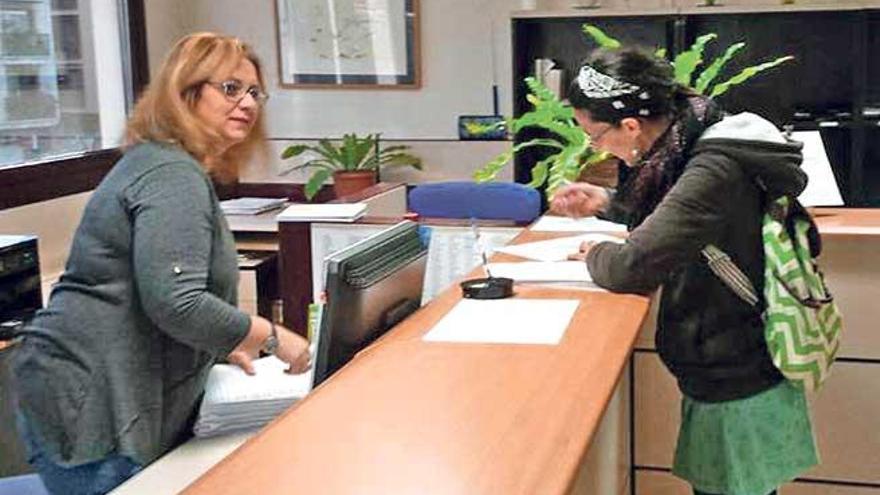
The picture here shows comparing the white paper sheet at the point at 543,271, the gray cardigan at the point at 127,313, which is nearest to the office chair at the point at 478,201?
the white paper sheet at the point at 543,271

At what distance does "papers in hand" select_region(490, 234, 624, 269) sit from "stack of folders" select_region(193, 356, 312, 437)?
2.22ft

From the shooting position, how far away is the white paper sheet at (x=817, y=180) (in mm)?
2832

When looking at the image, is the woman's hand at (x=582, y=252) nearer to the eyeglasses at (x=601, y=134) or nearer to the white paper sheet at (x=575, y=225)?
the white paper sheet at (x=575, y=225)

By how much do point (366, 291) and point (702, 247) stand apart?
2.04 ft

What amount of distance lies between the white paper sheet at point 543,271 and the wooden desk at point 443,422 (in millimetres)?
313

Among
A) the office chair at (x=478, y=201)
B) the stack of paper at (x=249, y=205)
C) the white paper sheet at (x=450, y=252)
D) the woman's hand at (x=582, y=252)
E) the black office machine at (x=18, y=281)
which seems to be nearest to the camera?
the woman's hand at (x=582, y=252)

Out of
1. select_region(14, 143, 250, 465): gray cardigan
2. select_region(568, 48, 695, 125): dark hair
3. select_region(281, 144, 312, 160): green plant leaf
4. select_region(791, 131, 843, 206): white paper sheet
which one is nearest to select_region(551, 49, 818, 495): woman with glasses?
select_region(568, 48, 695, 125): dark hair

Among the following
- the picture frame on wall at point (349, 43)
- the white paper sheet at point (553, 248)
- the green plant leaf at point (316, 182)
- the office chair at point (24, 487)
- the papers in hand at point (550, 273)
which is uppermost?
the picture frame on wall at point (349, 43)

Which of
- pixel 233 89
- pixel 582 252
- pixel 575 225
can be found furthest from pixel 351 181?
pixel 233 89

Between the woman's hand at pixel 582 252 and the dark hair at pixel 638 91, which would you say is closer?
the dark hair at pixel 638 91

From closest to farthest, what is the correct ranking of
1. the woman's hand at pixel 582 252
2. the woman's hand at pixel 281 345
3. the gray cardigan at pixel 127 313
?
1. the gray cardigan at pixel 127 313
2. the woman's hand at pixel 281 345
3. the woman's hand at pixel 582 252

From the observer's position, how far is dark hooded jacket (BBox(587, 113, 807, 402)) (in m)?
1.93

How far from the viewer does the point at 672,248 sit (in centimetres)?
194

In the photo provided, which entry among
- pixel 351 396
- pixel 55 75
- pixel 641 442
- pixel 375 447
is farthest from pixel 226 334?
pixel 55 75
